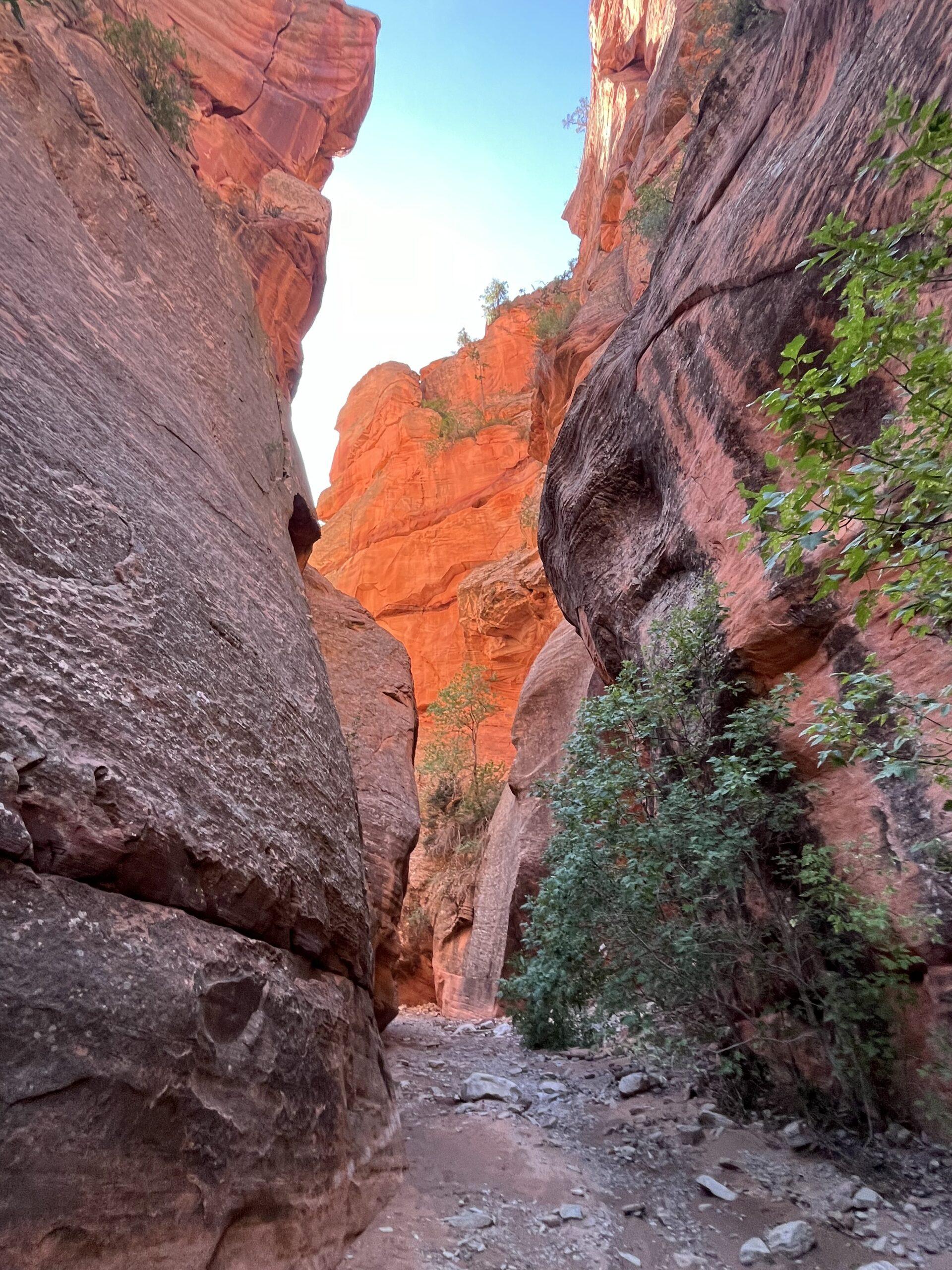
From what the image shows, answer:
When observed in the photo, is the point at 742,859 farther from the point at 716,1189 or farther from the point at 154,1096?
the point at 154,1096

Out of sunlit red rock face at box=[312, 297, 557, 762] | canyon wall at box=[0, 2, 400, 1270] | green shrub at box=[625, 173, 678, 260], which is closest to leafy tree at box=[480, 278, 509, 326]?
sunlit red rock face at box=[312, 297, 557, 762]

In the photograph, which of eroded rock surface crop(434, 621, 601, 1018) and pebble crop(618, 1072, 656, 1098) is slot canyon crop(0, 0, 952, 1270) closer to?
pebble crop(618, 1072, 656, 1098)

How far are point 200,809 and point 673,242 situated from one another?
31.4 feet

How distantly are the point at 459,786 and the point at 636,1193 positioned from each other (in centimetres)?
1579

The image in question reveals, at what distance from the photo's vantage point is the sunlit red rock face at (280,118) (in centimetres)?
1399

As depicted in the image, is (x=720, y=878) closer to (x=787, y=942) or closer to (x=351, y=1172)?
(x=787, y=942)

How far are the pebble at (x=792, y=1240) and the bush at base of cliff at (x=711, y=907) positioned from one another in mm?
1147

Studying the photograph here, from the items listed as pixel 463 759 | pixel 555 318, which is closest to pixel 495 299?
pixel 555 318

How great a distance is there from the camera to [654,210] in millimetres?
15367

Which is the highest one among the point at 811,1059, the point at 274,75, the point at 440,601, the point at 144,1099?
the point at 274,75

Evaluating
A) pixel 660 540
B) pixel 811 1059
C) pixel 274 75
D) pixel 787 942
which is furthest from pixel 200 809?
pixel 274 75

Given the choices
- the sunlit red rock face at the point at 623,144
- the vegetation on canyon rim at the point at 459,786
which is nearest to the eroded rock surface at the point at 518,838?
the vegetation on canyon rim at the point at 459,786

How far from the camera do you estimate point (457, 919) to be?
51.6ft

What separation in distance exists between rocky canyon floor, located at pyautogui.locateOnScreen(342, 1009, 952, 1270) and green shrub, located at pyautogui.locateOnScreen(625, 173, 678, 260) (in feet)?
46.2
